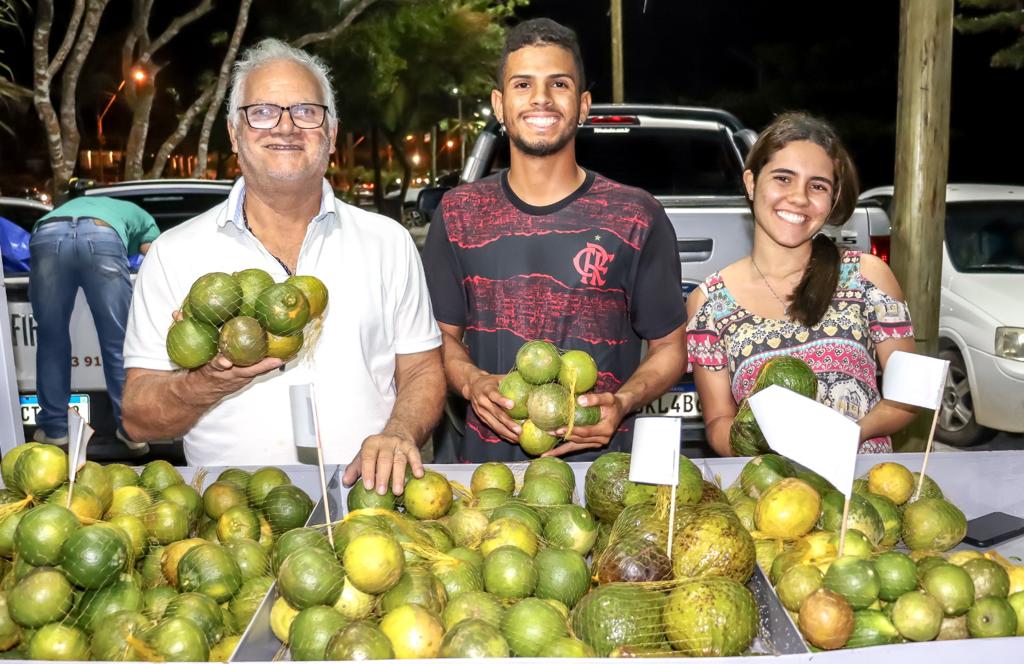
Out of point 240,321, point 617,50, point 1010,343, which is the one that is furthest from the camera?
point 617,50

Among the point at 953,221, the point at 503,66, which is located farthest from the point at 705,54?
the point at 503,66

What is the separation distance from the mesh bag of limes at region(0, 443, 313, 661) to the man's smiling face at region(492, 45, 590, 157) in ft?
5.36

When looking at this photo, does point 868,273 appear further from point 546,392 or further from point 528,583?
point 528,583

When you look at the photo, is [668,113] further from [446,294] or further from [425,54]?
[425,54]

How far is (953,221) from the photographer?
838 centimetres

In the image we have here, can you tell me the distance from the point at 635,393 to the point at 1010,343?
5.25m

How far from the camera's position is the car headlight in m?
7.34

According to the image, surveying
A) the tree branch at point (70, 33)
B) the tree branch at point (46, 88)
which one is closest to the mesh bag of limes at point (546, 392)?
the tree branch at point (46, 88)

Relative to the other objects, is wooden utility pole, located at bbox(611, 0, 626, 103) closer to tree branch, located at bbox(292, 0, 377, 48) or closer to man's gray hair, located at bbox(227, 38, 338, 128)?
tree branch, located at bbox(292, 0, 377, 48)

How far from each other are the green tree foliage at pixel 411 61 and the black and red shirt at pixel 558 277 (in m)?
26.4

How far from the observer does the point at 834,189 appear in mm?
3428

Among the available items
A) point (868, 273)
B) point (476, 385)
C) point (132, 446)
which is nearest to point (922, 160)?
point (868, 273)

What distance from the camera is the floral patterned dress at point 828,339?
3336 mm

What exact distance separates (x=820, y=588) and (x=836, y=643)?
0.37 ft
